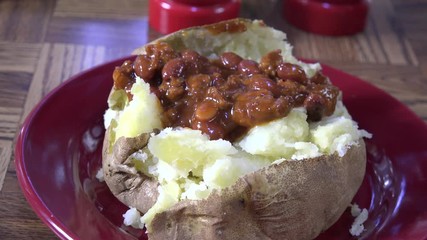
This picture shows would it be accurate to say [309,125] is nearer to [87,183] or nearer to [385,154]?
[385,154]

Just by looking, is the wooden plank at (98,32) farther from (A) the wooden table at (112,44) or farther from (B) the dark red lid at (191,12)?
(B) the dark red lid at (191,12)

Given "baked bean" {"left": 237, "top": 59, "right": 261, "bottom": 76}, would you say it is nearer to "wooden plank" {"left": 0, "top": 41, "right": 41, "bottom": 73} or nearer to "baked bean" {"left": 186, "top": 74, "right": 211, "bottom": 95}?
"baked bean" {"left": 186, "top": 74, "right": 211, "bottom": 95}

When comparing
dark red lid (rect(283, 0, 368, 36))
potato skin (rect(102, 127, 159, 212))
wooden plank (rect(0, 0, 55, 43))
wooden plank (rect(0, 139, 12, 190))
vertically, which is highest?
potato skin (rect(102, 127, 159, 212))

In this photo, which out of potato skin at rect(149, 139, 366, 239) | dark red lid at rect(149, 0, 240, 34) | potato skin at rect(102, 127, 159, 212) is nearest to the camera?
potato skin at rect(149, 139, 366, 239)

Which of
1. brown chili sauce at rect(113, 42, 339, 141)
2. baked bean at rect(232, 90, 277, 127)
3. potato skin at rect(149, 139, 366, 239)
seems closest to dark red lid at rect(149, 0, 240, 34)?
brown chili sauce at rect(113, 42, 339, 141)

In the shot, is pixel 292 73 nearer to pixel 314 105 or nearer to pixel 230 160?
pixel 314 105

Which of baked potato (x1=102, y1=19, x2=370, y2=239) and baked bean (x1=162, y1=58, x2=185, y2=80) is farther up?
baked bean (x1=162, y1=58, x2=185, y2=80)

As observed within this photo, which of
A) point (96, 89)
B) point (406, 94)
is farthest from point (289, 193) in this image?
point (406, 94)

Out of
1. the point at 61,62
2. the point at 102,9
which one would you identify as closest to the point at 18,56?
the point at 61,62

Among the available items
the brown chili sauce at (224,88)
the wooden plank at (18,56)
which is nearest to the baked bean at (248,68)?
the brown chili sauce at (224,88)
